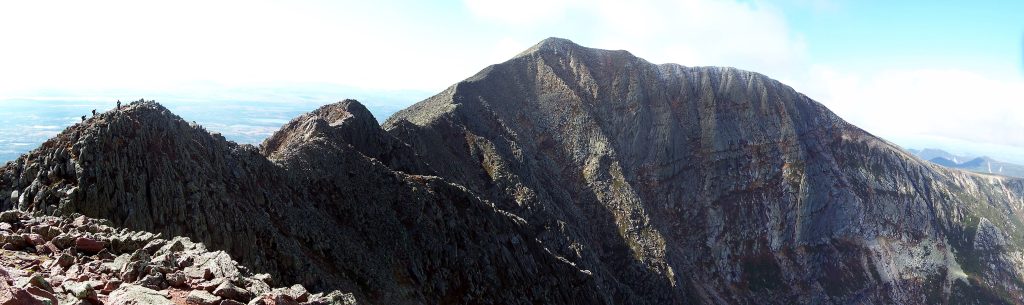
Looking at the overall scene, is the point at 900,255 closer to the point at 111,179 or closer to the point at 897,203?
the point at 897,203

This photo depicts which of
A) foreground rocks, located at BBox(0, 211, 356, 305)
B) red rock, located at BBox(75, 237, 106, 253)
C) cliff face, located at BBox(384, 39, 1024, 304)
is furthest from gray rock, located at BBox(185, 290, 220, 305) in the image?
cliff face, located at BBox(384, 39, 1024, 304)

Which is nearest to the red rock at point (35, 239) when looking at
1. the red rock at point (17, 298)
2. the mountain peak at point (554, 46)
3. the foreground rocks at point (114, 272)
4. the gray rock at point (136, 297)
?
the foreground rocks at point (114, 272)

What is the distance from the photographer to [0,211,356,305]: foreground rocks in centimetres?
1341

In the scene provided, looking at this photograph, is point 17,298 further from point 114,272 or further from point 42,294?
point 114,272

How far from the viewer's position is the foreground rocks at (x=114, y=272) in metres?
13.4

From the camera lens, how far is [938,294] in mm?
124125

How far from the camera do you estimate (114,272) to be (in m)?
16.3

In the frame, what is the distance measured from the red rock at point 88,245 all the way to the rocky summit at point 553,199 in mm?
72

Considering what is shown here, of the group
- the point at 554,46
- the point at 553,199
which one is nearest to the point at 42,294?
the point at 553,199

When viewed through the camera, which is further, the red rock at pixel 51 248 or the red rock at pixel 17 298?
the red rock at pixel 51 248

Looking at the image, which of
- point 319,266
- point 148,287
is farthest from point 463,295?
point 148,287

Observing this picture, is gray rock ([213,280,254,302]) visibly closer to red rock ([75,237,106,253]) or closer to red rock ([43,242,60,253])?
red rock ([75,237,106,253])

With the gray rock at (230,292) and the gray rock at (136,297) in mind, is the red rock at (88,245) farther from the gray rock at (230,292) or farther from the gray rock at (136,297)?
the gray rock at (230,292)

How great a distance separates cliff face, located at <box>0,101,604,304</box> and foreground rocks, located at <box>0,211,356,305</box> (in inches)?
338
